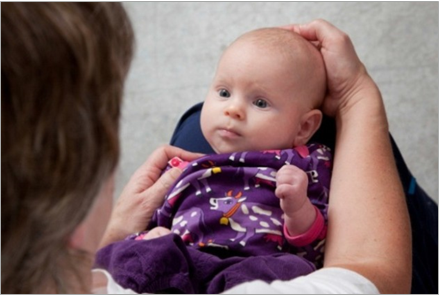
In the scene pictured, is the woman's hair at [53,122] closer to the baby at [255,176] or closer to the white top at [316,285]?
the white top at [316,285]

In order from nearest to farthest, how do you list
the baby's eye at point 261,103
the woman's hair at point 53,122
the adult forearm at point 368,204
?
the woman's hair at point 53,122
the adult forearm at point 368,204
the baby's eye at point 261,103

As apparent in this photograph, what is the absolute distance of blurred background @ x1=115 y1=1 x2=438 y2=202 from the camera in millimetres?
2125

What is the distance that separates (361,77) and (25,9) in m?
0.84

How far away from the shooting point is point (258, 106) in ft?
4.15

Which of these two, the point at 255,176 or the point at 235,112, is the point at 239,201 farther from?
the point at 235,112

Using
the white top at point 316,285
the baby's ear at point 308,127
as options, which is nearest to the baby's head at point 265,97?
the baby's ear at point 308,127

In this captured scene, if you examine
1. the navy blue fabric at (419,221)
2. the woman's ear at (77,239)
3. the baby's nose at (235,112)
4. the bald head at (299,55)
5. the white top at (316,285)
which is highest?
the bald head at (299,55)

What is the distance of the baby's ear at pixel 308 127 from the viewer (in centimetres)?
129

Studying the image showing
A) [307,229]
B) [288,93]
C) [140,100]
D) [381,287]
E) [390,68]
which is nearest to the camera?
[381,287]

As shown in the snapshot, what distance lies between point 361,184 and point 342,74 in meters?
0.23

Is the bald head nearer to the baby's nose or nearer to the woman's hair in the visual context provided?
the baby's nose

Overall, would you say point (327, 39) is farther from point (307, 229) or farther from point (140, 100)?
point (140, 100)

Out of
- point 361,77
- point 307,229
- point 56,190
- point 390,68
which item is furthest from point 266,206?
point 390,68

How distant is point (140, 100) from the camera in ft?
7.83
